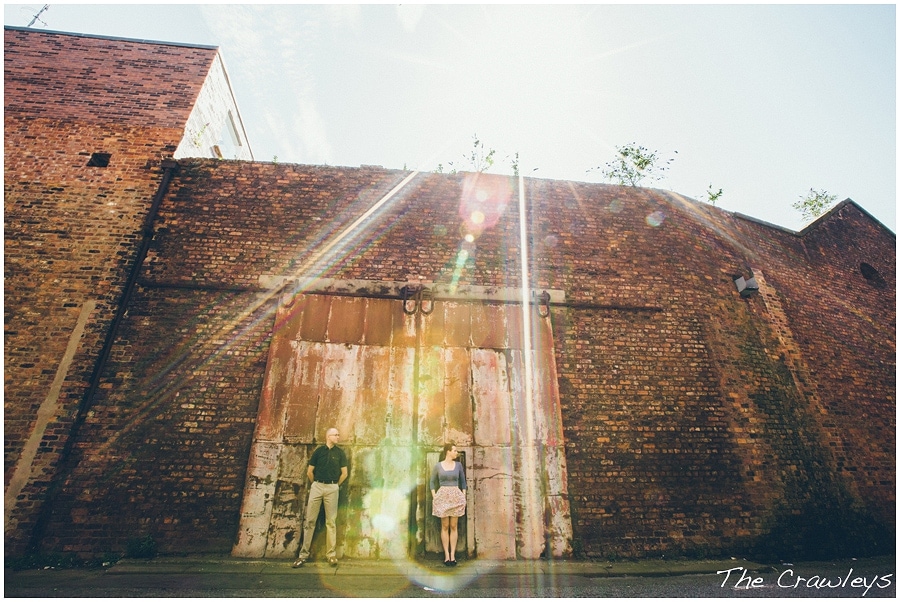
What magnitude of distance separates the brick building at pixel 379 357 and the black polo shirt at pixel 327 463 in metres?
0.47

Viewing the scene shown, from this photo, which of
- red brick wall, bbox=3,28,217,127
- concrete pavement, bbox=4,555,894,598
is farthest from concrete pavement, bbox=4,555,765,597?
red brick wall, bbox=3,28,217,127

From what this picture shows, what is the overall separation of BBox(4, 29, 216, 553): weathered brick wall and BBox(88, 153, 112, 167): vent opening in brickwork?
81 millimetres

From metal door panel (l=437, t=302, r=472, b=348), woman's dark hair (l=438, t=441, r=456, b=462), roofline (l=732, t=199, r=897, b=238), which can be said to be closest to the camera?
woman's dark hair (l=438, t=441, r=456, b=462)

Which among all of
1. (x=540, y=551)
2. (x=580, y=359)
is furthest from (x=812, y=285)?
(x=540, y=551)

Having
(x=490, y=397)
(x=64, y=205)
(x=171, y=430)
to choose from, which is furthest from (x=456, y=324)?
(x=64, y=205)

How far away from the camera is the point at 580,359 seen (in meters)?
6.26

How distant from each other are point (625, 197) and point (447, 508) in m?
6.63

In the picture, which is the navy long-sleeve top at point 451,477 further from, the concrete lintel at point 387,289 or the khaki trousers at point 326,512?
the concrete lintel at point 387,289

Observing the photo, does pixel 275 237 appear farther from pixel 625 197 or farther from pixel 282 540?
pixel 625 197

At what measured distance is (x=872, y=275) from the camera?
30.9 ft

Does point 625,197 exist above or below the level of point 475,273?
above

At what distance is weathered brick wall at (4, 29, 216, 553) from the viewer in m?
5.14

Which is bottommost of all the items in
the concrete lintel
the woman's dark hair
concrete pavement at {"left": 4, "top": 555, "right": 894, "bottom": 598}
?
concrete pavement at {"left": 4, "top": 555, "right": 894, "bottom": 598}

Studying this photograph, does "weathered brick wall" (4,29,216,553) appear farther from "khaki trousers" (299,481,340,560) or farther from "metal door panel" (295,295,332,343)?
"khaki trousers" (299,481,340,560)
